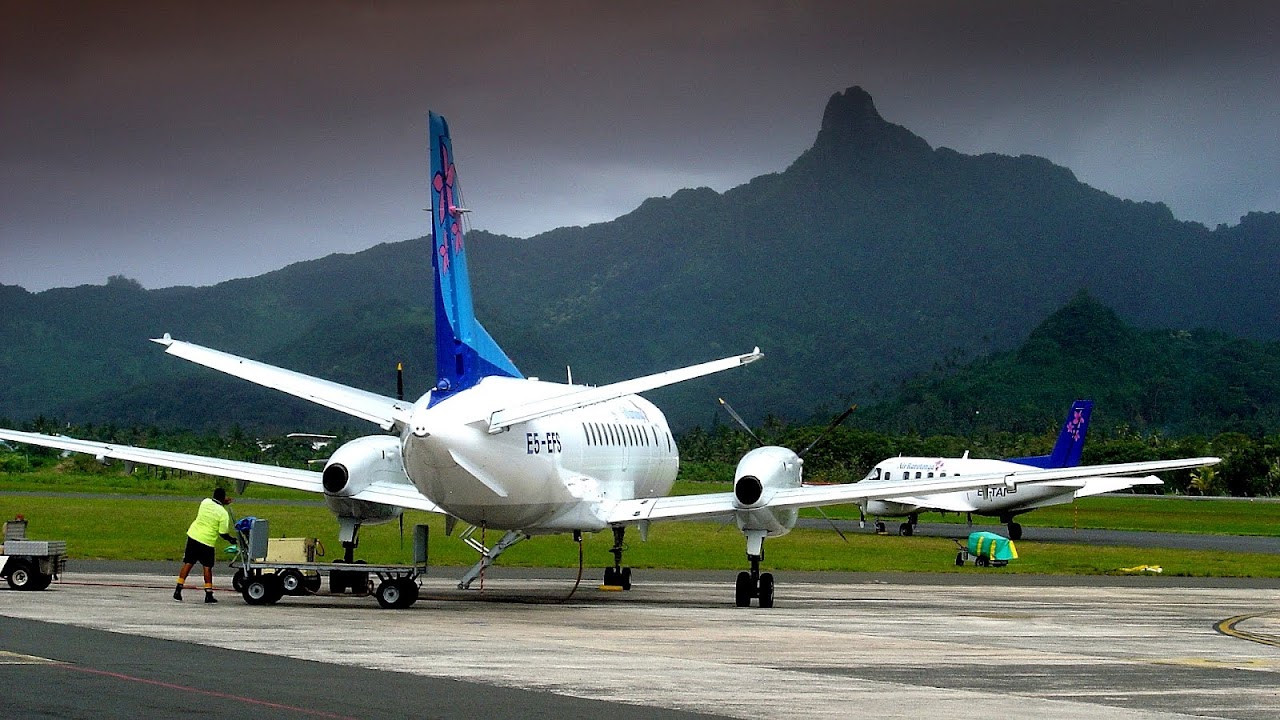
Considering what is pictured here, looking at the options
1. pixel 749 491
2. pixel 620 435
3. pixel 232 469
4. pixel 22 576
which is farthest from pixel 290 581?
pixel 749 491

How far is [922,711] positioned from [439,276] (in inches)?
503

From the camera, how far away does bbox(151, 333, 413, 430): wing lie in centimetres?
2184

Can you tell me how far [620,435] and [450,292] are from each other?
573 cm

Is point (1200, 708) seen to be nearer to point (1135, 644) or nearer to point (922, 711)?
point (922, 711)

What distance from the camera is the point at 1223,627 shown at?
2319 centimetres

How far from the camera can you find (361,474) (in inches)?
1040

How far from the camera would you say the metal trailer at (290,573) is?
23359 mm

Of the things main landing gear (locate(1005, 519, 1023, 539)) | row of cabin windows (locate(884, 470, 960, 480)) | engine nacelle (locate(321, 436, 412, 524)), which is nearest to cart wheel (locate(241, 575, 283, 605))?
engine nacelle (locate(321, 436, 412, 524))

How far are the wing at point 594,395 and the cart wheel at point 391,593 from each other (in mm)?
3033

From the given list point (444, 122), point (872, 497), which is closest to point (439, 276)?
point (444, 122)

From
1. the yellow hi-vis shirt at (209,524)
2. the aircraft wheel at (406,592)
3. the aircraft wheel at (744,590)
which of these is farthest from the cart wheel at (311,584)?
the aircraft wheel at (744,590)

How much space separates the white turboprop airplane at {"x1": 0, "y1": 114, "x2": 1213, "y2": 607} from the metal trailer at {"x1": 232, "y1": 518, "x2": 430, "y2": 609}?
1.15 metres

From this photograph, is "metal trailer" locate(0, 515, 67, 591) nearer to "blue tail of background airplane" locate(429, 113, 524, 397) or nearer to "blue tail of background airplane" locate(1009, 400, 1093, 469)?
"blue tail of background airplane" locate(429, 113, 524, 397)

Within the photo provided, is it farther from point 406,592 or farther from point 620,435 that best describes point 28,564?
point 620,435
